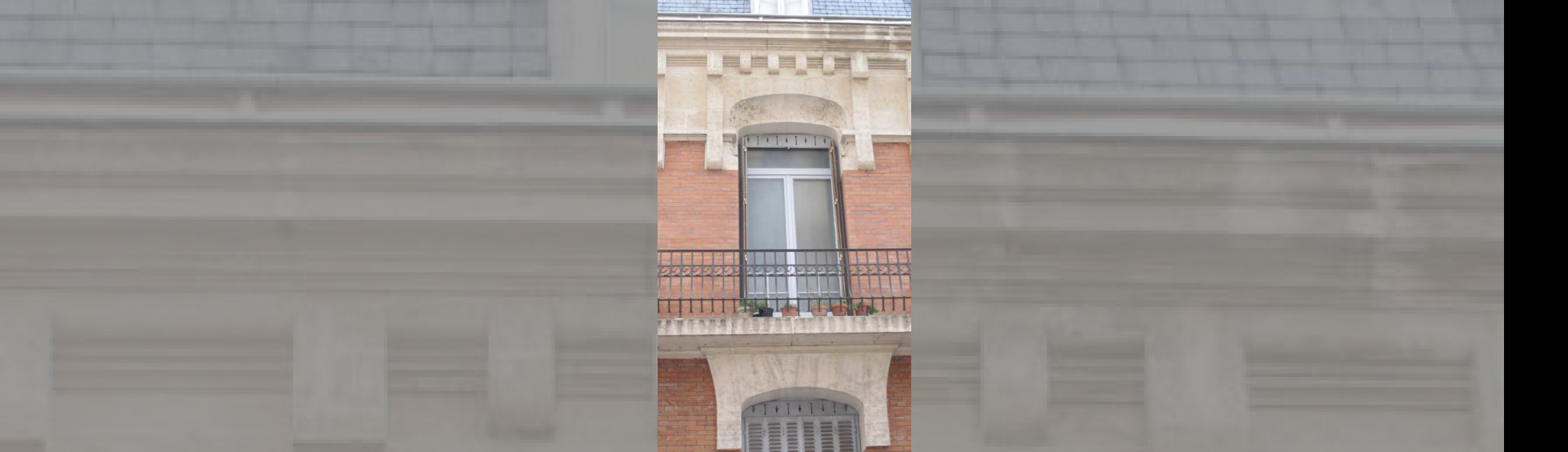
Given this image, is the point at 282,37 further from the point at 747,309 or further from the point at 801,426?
the point at 801,426

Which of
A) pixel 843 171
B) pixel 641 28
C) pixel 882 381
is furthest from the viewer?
pixel 843 171

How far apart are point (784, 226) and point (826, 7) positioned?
83.3 inches

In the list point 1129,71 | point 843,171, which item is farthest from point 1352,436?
point 843,171

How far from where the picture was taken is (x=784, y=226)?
9867 millimetres

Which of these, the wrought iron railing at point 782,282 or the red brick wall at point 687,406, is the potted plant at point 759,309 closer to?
the wrought iron railing at point 782,282

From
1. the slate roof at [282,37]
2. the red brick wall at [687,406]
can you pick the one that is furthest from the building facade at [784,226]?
the slate roof at [282,37]

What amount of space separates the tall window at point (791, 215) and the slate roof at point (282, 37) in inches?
253

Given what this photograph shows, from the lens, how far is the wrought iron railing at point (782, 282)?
8.91 m

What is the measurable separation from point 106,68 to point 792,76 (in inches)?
295

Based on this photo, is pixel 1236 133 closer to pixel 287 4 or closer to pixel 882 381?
pixel 287 4

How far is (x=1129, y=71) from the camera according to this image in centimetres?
286

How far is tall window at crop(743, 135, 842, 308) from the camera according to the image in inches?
368

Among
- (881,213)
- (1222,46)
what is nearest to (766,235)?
(881,213)

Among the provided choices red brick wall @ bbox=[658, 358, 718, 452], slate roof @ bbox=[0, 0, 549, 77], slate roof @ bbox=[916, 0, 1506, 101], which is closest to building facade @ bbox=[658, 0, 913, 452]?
red brick wall @ bbox=[658, 358, 718, 452]
